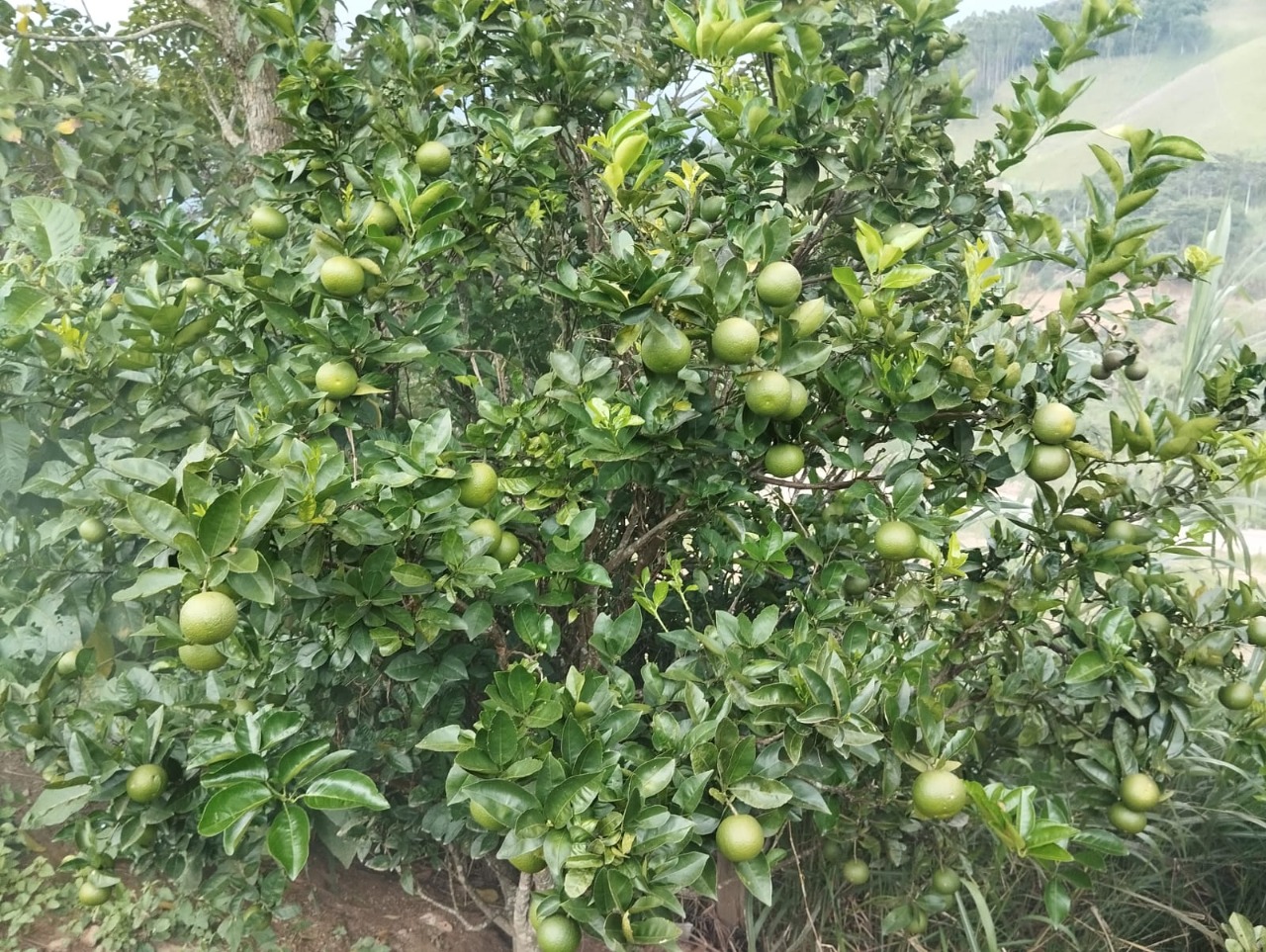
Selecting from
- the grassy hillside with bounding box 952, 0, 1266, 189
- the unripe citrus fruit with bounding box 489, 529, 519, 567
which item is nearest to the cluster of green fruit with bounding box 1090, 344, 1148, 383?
the unripe citrus fruit with bounding box 489, 529, 519, 567

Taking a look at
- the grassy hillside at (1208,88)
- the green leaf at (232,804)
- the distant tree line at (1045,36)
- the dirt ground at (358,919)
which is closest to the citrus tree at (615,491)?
the green leaf at (232,804)

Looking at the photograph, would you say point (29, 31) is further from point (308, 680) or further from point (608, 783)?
point (608, 783)

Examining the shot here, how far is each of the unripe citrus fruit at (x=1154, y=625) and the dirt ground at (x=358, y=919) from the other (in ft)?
5.67

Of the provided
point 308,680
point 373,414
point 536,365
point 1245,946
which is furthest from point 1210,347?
point 308,680

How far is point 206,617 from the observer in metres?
0.87

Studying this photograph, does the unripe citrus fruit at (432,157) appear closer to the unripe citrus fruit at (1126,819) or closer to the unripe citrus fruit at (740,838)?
the unripe citrus fruit at (740,838)

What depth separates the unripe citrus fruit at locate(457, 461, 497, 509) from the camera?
3.93ft

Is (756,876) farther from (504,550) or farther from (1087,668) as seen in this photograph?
(1087,668)

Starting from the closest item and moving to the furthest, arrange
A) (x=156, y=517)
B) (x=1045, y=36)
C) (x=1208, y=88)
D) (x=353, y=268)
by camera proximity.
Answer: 1. (x=156, y=517)
2. (x=353, y=268)
3. (x=1045, y=36)
4. (x=1208, y=88)

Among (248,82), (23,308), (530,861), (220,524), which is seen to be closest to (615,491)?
(530,861)

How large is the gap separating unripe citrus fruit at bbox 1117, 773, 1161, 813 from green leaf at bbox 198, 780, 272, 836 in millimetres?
1392

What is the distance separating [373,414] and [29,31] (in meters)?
2.43

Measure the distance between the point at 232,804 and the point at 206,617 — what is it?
218mm

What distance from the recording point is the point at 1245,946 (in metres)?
1.55
